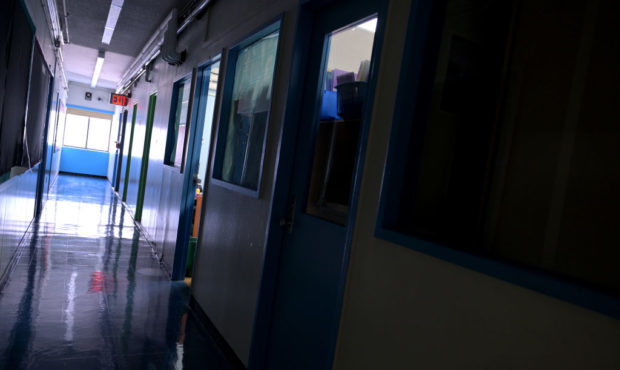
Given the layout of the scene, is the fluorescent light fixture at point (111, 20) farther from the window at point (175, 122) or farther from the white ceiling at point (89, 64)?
the white ceiling at point (89, 64)

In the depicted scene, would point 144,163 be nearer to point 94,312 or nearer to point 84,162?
point 94,312

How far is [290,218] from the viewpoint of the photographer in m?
2.45

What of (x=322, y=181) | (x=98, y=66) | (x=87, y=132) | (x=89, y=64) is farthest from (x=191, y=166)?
(x=87, y=132)

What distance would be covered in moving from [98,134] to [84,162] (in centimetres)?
130

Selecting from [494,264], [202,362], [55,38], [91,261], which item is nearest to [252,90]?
[202,362]

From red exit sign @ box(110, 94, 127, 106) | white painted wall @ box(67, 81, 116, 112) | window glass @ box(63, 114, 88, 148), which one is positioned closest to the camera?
red exit sign @ box(110, 94, 127, 106)

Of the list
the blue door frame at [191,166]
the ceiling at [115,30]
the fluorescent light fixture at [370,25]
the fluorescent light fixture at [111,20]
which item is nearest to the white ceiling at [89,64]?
the ceiling at [115,30]

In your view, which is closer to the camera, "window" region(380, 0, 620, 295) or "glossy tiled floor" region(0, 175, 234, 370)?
"window" region(380, 0, 620, 295)

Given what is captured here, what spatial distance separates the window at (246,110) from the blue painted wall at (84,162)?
14.4 meters

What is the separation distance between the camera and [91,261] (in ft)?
15.4

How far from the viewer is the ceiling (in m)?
5.60

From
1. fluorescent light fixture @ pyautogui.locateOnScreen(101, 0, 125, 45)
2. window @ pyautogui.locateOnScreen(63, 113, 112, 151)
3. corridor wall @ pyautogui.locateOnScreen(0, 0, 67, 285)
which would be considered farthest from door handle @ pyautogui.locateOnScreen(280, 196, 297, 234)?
window @ pyautogui.locateOnScreen(63, 113, 112, 151)

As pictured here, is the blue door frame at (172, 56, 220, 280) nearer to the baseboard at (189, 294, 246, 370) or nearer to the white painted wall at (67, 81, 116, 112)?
the baseboard at (189, 294, 246, 370)

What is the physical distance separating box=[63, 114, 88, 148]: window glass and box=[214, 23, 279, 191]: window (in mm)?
14807
